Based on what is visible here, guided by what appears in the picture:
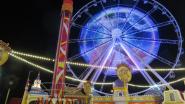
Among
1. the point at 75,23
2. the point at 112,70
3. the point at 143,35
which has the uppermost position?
the point at 75,23

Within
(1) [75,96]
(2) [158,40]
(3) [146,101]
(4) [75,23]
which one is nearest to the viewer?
(1) [75,96]

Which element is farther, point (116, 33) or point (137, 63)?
point (116, 33)

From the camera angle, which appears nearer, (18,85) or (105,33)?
(105,33)

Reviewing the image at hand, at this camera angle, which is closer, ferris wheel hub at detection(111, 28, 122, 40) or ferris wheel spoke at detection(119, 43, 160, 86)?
ferris wheel spoke at detection(119, 43, 160, 86)

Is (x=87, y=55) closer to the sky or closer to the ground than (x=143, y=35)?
closer to the ground

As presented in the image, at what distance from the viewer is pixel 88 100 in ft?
42.4

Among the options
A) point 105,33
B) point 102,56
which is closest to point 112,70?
point 102,56

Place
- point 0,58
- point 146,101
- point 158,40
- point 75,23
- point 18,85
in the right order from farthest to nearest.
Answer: point 18,85
point 75,23
point 158,40
point 146,101
point 0,58

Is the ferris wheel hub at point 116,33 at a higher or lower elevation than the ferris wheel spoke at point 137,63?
higher

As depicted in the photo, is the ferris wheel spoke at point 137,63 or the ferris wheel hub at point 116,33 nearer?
the ferris wheel spoke at point 137,63

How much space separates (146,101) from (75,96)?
31.1 ft

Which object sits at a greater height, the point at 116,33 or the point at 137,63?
the point at 116,33

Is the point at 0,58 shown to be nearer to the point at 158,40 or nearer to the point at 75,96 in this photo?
the point at 75,96

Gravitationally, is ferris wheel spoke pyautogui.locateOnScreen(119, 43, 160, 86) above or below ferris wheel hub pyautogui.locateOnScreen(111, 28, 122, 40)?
below
